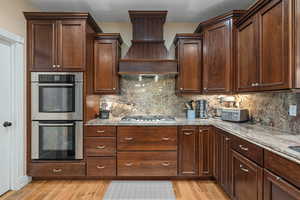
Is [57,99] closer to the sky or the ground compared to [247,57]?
closer to the ground

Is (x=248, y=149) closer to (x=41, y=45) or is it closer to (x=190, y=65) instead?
(x=190, y=65)

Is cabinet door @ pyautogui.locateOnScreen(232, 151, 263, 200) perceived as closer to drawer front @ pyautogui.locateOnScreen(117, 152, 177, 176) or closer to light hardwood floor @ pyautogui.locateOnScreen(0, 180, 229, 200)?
light hardwood floor @ pyautogui.locateOnScreen(0, 180, 229, 200)

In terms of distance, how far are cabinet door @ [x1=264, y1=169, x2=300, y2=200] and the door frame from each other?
3.08 metres

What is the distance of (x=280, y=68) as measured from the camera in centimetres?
187

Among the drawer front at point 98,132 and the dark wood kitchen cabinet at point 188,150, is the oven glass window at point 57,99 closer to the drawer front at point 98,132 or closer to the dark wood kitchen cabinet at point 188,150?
the drawer front at point 98,132

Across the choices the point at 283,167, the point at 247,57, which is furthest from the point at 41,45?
the point at 283,167

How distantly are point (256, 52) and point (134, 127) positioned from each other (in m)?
1.92

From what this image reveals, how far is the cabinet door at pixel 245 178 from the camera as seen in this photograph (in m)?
1.73

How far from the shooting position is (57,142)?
298cm

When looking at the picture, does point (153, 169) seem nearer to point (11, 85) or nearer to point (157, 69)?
point (157, 69)

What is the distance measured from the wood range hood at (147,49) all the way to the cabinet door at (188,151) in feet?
3.30

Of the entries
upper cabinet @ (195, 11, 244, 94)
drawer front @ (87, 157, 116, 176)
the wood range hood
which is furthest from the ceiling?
drawer front @ (87, 157, 116, 176)

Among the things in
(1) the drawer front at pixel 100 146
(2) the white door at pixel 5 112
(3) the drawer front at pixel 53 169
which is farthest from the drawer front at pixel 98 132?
(2) the white door at pixel 5 112

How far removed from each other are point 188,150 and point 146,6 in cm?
241
